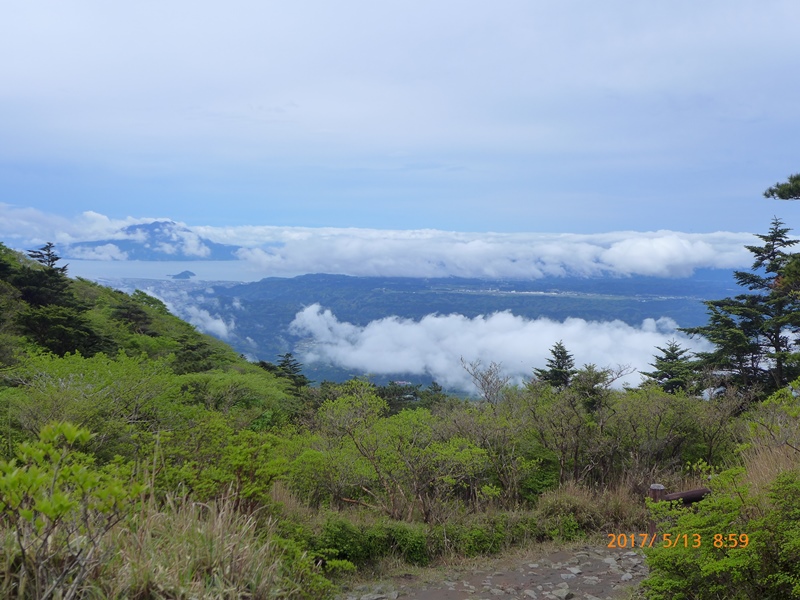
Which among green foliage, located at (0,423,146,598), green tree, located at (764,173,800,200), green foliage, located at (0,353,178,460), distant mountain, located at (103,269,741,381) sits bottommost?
distant mountain, located at (103,269,741,381)

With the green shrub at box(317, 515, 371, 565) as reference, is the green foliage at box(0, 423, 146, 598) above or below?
above

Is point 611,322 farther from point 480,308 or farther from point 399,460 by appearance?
point 399,460

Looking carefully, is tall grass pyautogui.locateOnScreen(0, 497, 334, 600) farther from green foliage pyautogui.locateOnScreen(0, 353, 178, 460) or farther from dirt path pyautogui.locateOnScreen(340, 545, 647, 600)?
green foliage pyautogui.locateOnScreen(0, 353, 178, 460)

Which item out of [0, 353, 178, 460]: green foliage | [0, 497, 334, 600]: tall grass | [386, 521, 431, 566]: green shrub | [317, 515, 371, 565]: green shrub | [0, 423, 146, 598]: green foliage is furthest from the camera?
[0, 353, 178, 460]: green foliage

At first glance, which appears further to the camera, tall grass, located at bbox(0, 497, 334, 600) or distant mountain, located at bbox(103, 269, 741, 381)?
distant mountain, located at bbox(103, 269, 741, 381)

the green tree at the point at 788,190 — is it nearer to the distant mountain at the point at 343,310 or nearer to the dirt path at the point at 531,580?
the dirt path at the point at 531,580

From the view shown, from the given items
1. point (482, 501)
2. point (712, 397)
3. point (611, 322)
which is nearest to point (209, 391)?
point (482, 501)

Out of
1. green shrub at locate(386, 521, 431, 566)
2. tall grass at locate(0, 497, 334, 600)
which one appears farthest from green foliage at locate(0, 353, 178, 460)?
tall grass at locate(0, 497, 334, 600)

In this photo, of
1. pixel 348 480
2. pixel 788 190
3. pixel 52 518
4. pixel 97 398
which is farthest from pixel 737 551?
pixel 788 190
